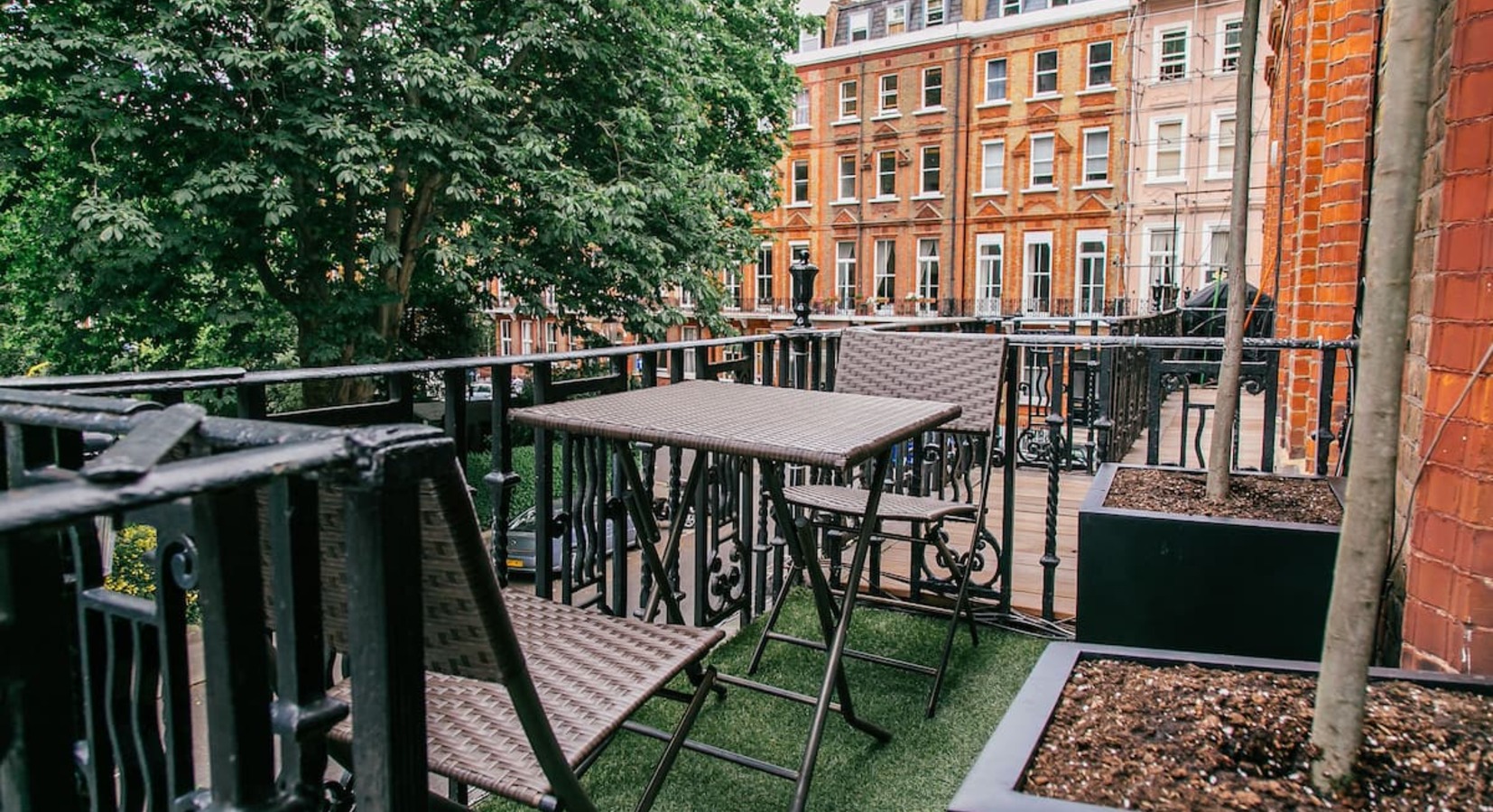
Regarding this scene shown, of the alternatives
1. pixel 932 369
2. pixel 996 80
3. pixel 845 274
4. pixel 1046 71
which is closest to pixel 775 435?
pixel 932 369

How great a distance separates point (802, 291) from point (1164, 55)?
26481 mm

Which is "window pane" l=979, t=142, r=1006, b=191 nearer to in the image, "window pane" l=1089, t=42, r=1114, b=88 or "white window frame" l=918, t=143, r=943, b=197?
"white window frame" l=918, t=143, r=943, b=197

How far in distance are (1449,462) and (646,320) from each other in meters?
12.9

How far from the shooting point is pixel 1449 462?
187cm

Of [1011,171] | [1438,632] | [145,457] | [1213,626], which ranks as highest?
[1011,171]

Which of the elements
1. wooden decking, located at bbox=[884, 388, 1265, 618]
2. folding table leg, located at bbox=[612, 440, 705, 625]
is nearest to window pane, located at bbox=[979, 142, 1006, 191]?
wooden decking, located at bbox=[884, 388, 1265, 618]

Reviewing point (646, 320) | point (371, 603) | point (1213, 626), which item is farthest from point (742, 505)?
point (646, 320)

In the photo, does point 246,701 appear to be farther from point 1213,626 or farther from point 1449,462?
point 1213,626

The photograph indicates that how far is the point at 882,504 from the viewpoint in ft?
10.6

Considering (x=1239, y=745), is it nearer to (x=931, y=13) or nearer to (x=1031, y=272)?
(x=1031, y=272)

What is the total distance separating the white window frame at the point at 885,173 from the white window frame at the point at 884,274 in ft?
5.04

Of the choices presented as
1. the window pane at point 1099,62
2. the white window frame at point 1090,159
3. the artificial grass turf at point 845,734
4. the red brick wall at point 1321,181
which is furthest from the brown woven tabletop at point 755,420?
the window pane at point 1099,62

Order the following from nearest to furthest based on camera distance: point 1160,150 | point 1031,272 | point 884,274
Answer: point 1160,150, point 1031,272, point 884,274

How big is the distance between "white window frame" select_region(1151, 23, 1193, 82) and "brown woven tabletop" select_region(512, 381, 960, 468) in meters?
27.3
